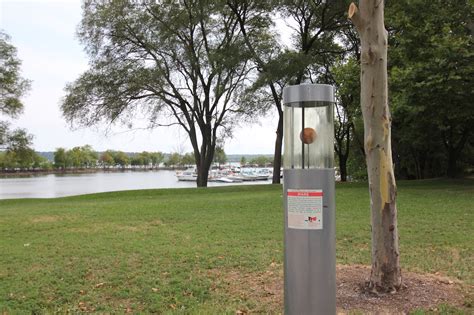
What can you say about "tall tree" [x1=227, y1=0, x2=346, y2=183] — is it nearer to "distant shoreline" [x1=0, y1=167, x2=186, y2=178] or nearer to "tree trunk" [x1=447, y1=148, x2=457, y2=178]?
"tree trunk" [x1=447, y1=148, x2=457, y2=178]

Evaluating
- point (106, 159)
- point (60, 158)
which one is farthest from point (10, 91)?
point (106, 159)

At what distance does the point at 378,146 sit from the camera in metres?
4.68

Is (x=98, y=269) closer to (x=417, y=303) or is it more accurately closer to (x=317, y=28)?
(x=417, y=303)

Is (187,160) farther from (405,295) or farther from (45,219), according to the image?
(405,295)

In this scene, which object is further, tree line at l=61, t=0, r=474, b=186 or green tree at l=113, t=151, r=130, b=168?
green tree at l=113, t=151, r=130, b=168

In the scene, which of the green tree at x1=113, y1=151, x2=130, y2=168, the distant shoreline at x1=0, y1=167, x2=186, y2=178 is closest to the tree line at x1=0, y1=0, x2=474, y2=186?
the distant shoreline at x1=0, y1=167, x2=186, y2=178

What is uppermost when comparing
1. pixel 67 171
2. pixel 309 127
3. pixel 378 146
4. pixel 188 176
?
pixel 309 127

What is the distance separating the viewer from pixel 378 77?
15.5 feet

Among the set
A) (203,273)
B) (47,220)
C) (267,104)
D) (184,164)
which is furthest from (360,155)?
(184,164)

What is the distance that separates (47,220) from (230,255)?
23.1ft

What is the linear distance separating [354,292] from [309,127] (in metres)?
2.30

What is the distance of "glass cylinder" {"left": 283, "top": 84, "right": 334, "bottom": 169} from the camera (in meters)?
3.50

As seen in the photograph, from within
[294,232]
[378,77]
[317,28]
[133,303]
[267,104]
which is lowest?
[133,303]

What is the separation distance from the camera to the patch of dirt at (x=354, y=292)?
14.6ft
